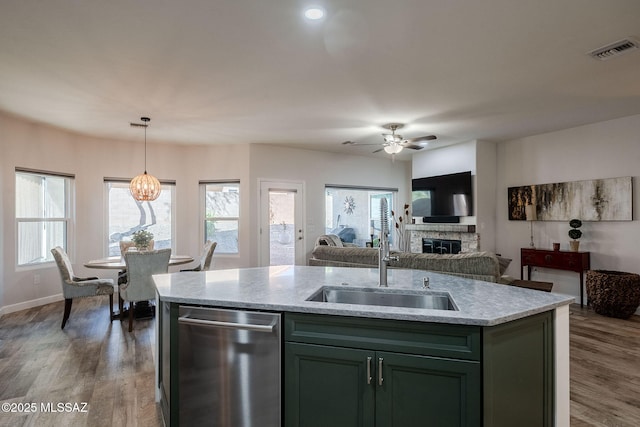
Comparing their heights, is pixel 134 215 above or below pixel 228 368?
above

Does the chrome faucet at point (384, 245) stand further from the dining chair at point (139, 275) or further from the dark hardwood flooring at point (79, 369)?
the dining chair at point (139, 275)

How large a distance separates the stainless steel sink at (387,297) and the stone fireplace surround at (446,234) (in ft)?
14.5

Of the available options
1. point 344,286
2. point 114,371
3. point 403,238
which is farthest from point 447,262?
point 403,238

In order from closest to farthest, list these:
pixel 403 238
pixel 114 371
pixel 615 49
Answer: pixel 615 49, pixel 114 371, pixel 403 238

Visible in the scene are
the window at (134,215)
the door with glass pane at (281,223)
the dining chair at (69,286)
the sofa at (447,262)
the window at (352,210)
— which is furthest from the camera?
the window at (352,210)

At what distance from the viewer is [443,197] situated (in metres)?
6.44

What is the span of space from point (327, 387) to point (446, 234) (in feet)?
17.8

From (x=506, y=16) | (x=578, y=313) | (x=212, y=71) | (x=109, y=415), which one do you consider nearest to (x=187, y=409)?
(x=109, y=415)

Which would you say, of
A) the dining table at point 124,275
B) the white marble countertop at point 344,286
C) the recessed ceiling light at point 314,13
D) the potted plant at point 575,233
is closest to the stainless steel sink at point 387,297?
the white marble countertop at point 344,286

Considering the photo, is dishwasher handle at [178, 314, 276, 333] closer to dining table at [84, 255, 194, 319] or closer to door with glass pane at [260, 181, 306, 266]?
dining table at [84, 255, 194, 319]

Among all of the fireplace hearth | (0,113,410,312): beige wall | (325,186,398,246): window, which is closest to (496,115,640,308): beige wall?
the fireplace hearth

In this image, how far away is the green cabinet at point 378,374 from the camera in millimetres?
1480

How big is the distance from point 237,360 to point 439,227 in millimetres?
5533

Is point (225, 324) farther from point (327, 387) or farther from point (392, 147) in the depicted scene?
point (392, 147)
